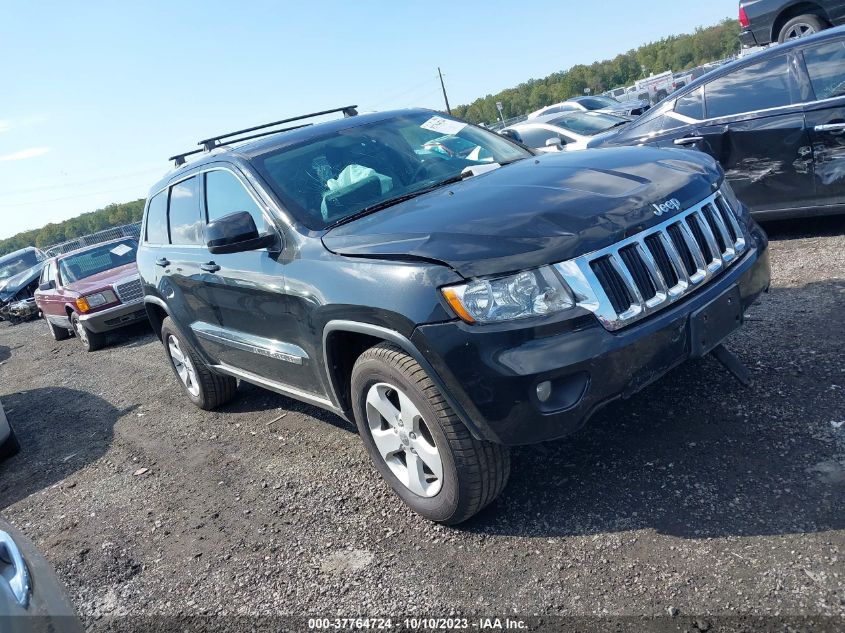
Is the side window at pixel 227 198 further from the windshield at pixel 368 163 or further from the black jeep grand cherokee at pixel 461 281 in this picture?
the windshield at pixel 368 163

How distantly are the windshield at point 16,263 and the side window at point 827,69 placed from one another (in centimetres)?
2151

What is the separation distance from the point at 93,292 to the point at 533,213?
9241mm

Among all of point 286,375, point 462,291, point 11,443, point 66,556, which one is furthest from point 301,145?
point 11,443

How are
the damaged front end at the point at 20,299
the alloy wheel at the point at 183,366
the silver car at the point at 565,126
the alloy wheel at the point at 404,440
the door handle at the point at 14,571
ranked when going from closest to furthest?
the door handle at the point at 14,571 < the alloy wheel at the point at 404,440 < the alloy wheel at the point at 183,366 < the silver car at the point at 565,126 < the damaged front end at the point at 20,299

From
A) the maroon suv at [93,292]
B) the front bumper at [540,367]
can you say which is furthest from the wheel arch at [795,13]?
the maroon suv at [93,292]

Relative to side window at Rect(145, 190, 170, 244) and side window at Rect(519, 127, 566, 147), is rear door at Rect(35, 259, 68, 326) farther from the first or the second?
side window at Rect(519, 127, 566, 147)

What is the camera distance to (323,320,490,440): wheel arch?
2.71 meters

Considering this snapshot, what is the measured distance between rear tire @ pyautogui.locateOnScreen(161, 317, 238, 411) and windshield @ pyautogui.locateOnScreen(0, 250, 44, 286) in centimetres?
1779

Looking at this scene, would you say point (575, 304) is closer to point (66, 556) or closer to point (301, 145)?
point (301, 145)

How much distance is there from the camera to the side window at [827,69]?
17.5 ft

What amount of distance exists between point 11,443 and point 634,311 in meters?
5.77

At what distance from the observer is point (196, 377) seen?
18.2 feet

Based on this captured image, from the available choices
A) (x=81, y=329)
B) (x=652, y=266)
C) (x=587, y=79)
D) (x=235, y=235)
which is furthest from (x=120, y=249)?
(x=587, y=79)

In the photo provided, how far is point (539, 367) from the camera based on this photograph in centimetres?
251
